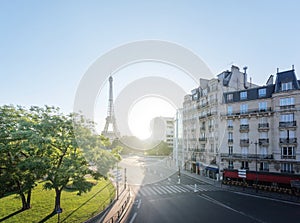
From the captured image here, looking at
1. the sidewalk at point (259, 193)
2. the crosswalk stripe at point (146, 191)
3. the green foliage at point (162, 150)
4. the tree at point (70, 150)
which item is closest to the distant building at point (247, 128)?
the sidewalk at point (259, 193)

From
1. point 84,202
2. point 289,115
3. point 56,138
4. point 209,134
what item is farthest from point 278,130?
point 56,138

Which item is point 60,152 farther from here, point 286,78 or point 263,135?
point 286,78

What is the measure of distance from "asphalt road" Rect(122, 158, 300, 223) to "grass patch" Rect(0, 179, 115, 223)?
417 cm

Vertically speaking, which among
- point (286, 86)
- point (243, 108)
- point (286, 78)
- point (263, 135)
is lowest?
point (263, 135)

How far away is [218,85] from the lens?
42000mm

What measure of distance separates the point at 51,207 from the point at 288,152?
3300 cm

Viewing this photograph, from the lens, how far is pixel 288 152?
31516 mm

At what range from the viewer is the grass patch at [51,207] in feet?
61.9

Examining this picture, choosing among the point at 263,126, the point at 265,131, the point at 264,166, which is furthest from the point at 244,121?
the point at 264,166

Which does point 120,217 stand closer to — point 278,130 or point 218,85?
point 278,130

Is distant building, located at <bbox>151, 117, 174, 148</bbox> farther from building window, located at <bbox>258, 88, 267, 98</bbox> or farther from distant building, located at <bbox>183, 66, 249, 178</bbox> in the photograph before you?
building window, located at <bbox>258, 88, 267, 98</bbox>

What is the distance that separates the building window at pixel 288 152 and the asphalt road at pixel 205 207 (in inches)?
289

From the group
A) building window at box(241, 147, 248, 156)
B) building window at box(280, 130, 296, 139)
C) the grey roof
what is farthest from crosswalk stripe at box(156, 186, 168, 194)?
the grey roof

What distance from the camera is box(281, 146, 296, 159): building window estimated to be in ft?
102
